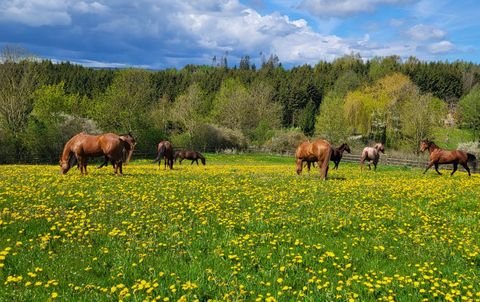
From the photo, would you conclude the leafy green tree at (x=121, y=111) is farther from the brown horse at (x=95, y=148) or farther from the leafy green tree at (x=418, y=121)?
the leafy green tree at (x=418, y=121)

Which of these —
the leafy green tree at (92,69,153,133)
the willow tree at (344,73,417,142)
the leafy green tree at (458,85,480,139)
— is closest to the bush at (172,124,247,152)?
the leafy green tree at (92,69,153,133)

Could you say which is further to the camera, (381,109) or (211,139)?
(381,109)

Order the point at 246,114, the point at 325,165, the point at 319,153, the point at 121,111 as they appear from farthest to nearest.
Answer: the point at 246,114, the point at 121,111, the point at 319,153, the point at 325,165

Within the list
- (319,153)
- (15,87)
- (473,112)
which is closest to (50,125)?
(15,87)

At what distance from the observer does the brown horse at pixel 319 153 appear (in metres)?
22.6

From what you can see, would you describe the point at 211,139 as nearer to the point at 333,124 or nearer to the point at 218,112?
the point at 218,112

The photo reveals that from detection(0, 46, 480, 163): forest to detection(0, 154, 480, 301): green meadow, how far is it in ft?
153

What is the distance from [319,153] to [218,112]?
81.7m

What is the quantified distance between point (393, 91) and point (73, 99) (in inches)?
2965

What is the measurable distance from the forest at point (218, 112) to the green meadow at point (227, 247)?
46.6m

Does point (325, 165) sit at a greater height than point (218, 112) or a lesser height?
lesser

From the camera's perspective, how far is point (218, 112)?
104 metres

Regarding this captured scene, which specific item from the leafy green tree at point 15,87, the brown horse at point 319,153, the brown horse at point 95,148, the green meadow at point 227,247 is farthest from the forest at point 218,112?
the green meadow at point 227,247

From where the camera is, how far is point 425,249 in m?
9.28
